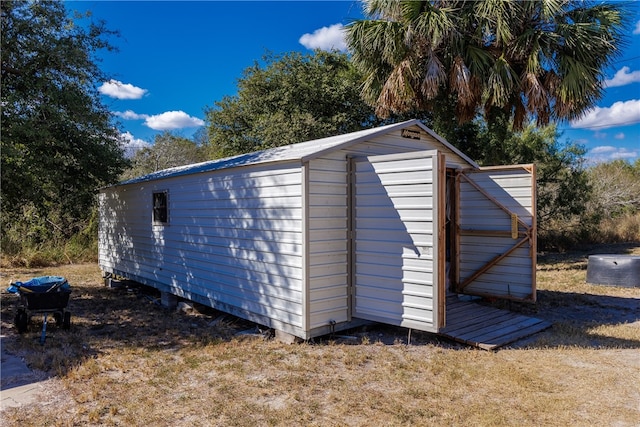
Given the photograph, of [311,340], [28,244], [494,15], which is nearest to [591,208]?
[494,15]

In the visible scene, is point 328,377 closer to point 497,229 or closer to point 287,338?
point 287,338

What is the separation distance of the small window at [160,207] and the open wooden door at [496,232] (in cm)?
519

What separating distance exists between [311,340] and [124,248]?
19.8 ft

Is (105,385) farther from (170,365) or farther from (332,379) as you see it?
(332,379)

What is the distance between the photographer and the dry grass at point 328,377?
3.29 m

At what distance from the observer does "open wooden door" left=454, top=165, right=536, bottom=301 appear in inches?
250

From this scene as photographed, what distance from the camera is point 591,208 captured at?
51.9 feet

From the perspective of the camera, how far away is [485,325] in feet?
18.1

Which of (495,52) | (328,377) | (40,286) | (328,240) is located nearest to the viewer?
(328,377)

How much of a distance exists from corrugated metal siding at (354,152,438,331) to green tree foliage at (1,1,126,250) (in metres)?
4.82

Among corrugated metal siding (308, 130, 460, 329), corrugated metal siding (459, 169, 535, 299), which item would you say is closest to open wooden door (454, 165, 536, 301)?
corrugated metal siding (459, 169, 535, 299)

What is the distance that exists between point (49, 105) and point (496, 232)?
23.3 ft

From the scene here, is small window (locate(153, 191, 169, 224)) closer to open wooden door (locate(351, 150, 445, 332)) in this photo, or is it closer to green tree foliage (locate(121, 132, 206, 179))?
open wooden door (locate(351, 150, 445, 332))

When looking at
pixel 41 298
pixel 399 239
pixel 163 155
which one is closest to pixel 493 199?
pixel 399 239
